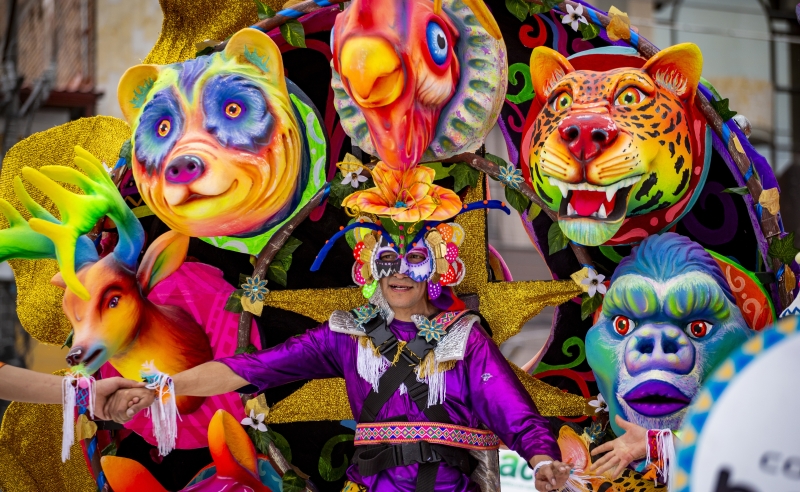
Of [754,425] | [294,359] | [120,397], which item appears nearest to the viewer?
[754,425]

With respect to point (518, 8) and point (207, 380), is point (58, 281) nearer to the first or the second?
point (207, 380)

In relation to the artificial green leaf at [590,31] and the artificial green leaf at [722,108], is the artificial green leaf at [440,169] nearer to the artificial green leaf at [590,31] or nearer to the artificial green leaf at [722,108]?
the artificial green leaf at [590,31]

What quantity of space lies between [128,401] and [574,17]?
6.16 feet

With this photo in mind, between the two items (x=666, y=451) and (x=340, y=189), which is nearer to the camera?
(x=666, y=451)

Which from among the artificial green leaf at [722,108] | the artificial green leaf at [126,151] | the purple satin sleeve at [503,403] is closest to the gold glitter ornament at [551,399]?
the purple satin sleeve at [503,403]

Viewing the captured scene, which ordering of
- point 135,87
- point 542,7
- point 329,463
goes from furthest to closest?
point 329,463, point 135,87, point 542,7

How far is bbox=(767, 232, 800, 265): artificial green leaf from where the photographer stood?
2785 millimetres

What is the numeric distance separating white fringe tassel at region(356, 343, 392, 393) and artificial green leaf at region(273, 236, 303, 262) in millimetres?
473

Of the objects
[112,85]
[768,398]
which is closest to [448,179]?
[768,398]

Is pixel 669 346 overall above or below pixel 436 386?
above

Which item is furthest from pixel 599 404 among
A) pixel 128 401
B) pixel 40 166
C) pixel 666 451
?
pixel 40 166

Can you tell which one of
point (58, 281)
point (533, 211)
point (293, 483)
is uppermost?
point (533, 211)

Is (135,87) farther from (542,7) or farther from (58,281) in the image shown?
(542,7)

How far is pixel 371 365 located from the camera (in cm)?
301
